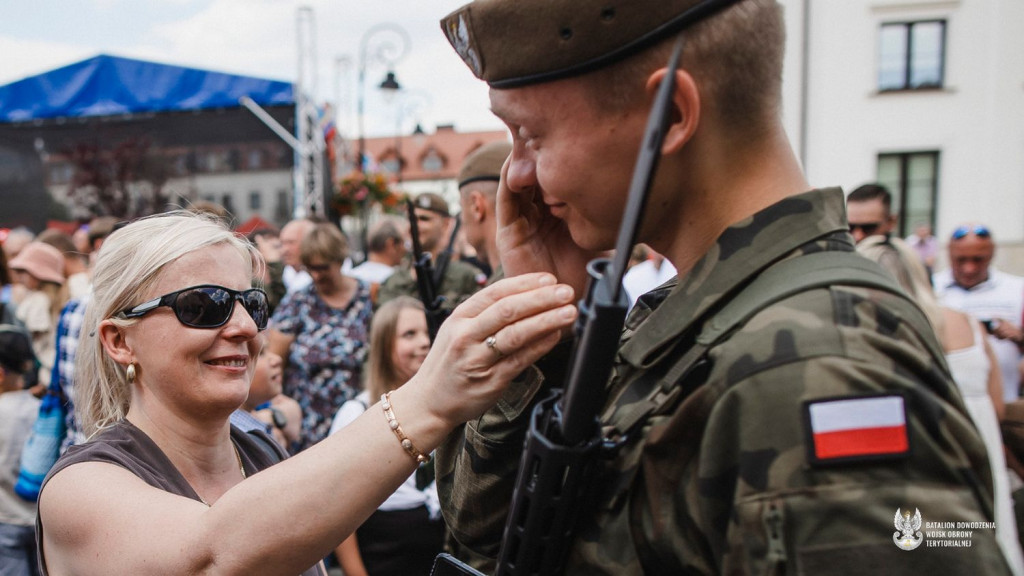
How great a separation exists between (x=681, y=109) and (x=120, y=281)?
1.54 meters

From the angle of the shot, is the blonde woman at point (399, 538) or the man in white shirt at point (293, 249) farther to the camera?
the man in white shirt at point (293, 249)

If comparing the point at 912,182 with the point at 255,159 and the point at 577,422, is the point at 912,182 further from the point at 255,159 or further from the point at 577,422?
the point at 577,422

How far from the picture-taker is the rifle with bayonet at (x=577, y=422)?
0.93m

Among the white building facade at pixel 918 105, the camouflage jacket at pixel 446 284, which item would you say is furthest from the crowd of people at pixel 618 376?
the white building facade at pixel 918 105

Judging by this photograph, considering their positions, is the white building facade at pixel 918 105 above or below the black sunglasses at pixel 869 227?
above

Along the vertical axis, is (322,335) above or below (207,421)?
below

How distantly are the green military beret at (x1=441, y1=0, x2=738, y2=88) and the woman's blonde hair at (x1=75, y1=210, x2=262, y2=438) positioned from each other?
112 centimetres

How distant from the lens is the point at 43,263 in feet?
18.4

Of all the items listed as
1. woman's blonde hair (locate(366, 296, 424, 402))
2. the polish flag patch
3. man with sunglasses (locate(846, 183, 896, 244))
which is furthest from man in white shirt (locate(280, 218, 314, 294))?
the polish flag patch

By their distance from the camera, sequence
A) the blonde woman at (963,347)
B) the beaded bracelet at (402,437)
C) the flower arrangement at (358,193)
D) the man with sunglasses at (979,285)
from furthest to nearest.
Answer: the flower arrangement at (358,193) → the man with sunglasses at (979,285) → the blonde woman at (963,347) → the beaded bracelet at (402,437)

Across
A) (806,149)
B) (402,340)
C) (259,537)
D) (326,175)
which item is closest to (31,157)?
(326,175)

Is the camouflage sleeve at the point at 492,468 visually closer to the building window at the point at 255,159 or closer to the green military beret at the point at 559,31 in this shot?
the green military beret at the point at 559,31

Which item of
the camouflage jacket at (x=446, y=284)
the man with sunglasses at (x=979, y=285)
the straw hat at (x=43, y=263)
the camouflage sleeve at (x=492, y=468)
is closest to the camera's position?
the camouflage sleeve at (x=492, y=468)

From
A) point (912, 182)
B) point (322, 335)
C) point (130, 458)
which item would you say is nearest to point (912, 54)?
point (912, 182)
